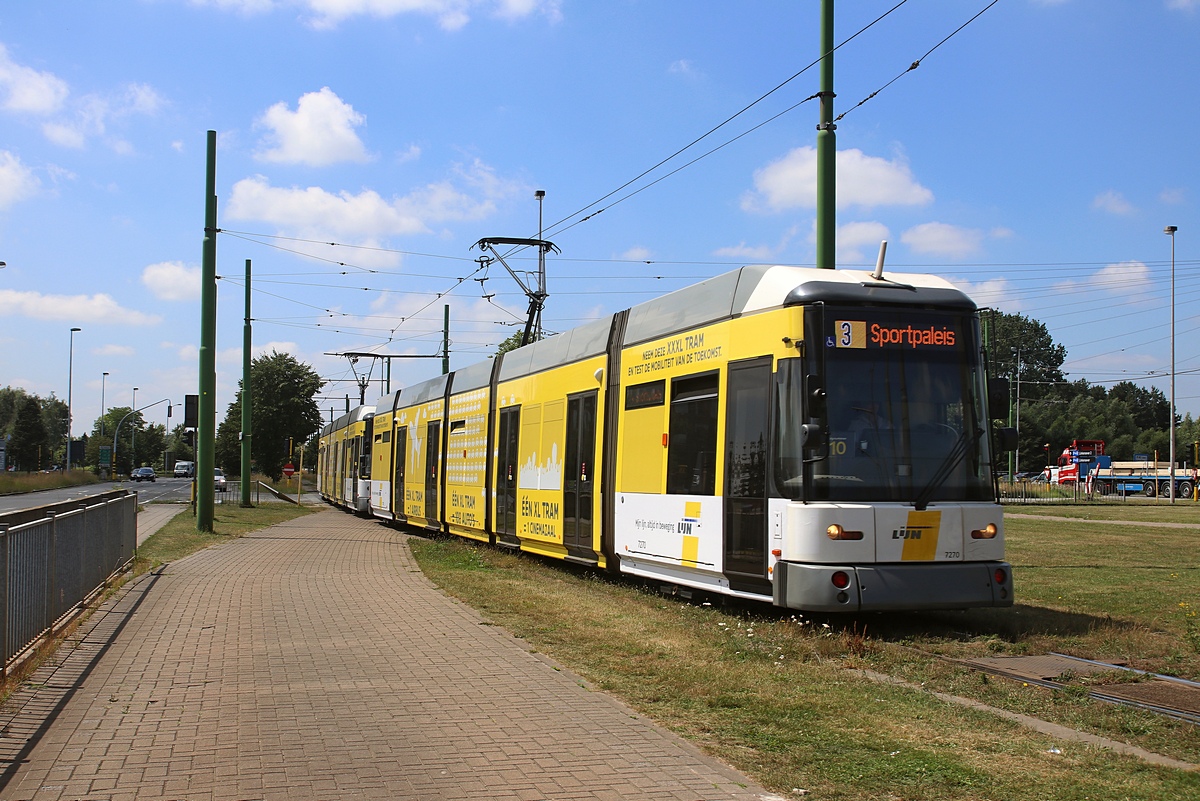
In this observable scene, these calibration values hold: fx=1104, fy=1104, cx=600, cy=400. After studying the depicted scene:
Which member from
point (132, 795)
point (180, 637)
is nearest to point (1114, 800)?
point (132, 795)

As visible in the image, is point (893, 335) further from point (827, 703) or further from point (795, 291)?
point (827, 703)

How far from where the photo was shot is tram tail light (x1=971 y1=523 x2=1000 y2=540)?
32.0ft

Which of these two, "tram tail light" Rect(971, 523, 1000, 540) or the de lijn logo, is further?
"tram tail light" Rect(971, 523, 1000, 540)

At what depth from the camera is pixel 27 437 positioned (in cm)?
9412

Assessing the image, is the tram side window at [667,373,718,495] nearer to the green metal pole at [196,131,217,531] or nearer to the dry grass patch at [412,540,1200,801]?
the dry grass patch at [412,540,1200,801]

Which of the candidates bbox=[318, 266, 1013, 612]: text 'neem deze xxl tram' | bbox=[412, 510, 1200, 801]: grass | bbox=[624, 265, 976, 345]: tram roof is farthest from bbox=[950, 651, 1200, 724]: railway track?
bbox=[624, 265, 976, 345]: tram roof

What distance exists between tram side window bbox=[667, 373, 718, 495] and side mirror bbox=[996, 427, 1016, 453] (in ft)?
8.65

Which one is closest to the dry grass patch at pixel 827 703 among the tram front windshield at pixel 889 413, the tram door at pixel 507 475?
the tram front windshield at pixel 889 413

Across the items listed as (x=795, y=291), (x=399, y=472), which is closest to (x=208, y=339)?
(x=399, y=472)

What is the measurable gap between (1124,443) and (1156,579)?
316 feet

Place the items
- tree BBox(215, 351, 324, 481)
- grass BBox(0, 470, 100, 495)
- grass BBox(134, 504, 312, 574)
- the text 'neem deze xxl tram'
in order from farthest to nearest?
tree BBox(215, 351, 324, 481) < grass BBox(0, 470, 100, 495) < grass BBox(134, 504, 312, 574) < the text 'neem deze xxl tram'

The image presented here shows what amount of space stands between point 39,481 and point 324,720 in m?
58.8

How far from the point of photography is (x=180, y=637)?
9.46 metres

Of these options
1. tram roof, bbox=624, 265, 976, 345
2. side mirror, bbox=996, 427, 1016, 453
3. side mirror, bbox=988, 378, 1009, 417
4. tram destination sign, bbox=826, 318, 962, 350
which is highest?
tram roof, bbox=624, 265, 976, 345
